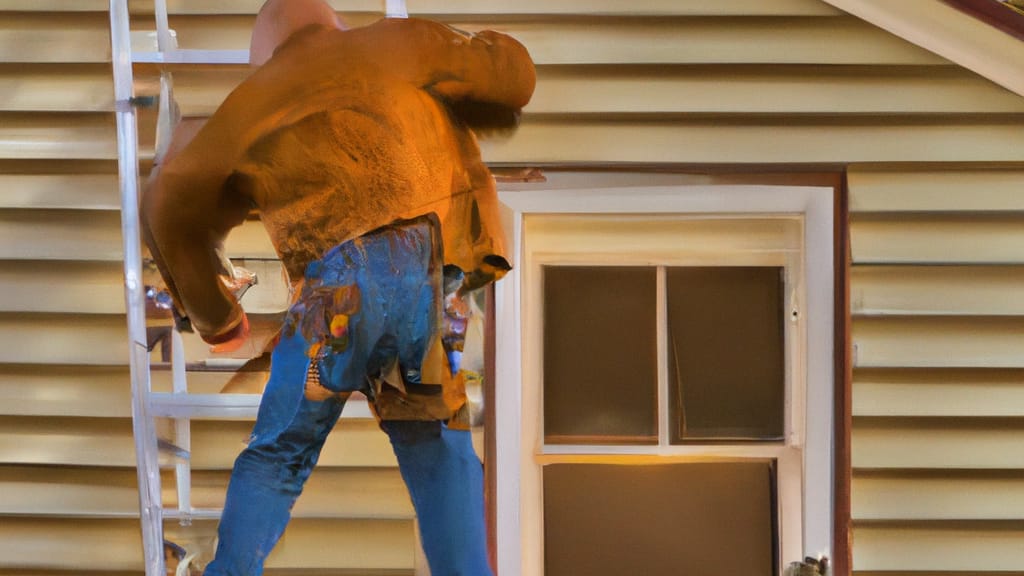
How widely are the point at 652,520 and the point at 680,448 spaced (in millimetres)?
104

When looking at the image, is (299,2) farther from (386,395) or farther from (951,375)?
(951,375)

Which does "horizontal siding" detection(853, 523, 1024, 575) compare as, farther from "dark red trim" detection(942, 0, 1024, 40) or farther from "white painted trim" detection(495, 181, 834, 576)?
"dark red trim" detection(942, 0, 1024, 40)

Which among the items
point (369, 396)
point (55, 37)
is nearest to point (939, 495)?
point (369, 396)

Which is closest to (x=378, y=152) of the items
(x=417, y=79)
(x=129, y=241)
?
(x=417, y=79)

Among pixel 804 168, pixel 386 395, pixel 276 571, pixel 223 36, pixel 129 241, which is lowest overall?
pixel 276 571

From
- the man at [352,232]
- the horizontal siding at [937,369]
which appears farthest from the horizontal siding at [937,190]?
the man at [352,232]

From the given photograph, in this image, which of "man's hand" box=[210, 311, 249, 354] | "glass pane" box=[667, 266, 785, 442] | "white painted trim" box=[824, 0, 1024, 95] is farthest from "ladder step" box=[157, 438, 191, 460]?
"white painted trim" box=[824, 0, 1024, 95]

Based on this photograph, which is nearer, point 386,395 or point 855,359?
point 386,395

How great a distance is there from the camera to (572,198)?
1307 millimetres

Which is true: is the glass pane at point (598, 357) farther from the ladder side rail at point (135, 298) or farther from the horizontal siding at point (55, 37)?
the horizontal siding at point (55, 37)

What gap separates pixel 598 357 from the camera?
128cm

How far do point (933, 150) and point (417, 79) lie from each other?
0.75m

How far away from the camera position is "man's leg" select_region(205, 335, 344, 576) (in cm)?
118

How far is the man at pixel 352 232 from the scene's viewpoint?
1.13m
